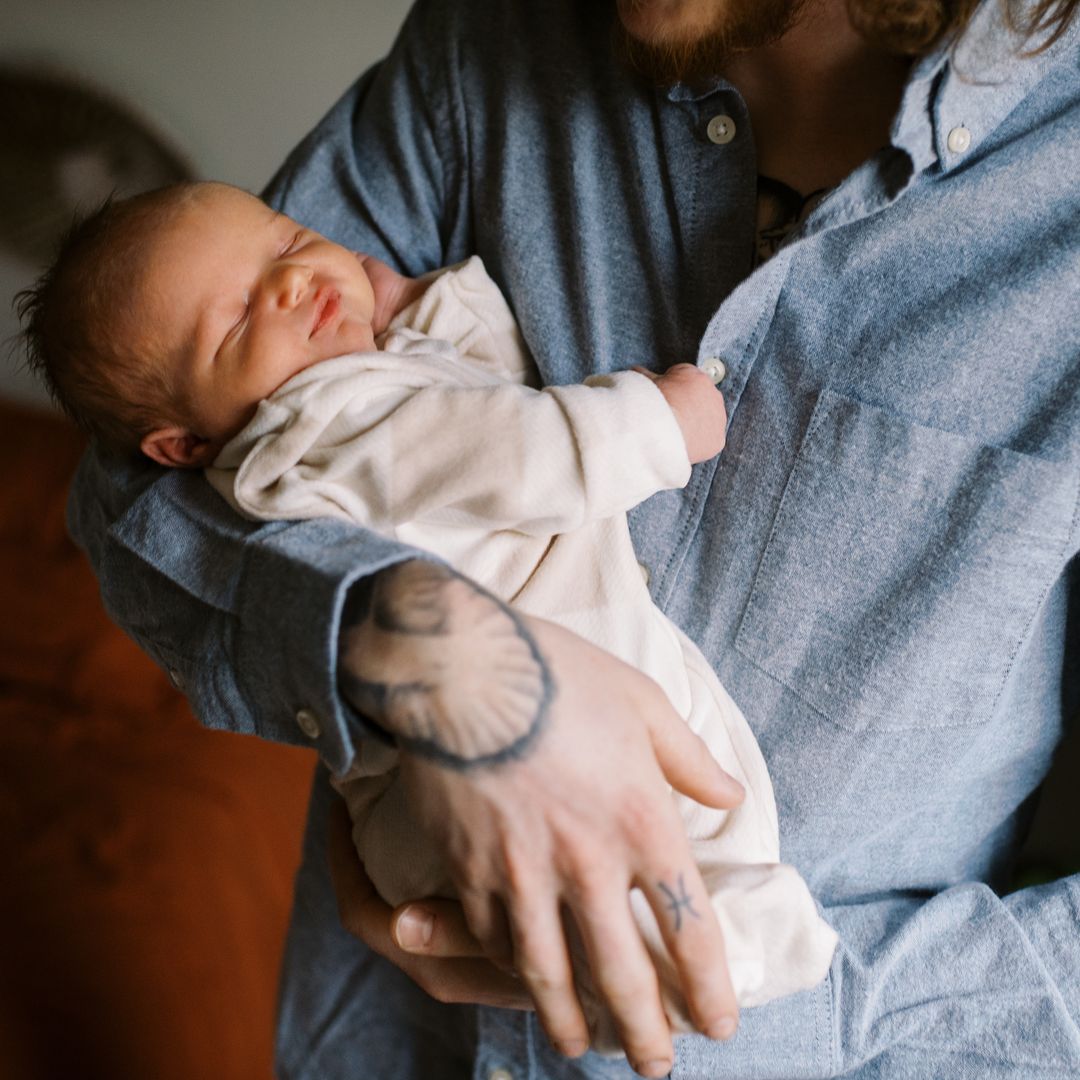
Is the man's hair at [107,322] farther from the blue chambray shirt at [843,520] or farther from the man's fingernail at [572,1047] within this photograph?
the man's fingernail at [572,1047]

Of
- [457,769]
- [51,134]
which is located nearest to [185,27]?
[51,134]

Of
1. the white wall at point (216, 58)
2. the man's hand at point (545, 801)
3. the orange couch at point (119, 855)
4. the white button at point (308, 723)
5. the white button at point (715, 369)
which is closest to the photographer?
the man's hand at point (545, 801)

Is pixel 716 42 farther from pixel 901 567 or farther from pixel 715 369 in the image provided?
pixel 901 567

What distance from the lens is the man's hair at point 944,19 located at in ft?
2.81

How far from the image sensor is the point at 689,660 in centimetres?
95

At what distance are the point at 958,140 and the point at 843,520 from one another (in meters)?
0.35

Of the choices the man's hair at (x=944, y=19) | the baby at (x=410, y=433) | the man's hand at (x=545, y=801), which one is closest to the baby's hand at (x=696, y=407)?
the baby at (x=410, y=433)

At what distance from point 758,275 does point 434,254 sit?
486mm

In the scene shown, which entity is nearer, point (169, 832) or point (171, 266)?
point (171, 266)

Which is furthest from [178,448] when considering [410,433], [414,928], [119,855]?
[119,855]

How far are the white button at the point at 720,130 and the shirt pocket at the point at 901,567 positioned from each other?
0.97 feet

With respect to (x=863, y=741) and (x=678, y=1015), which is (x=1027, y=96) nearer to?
(x=863, y=741)

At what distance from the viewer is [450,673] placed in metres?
0.72

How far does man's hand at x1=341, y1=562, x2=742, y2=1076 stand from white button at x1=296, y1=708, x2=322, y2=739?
89mm
